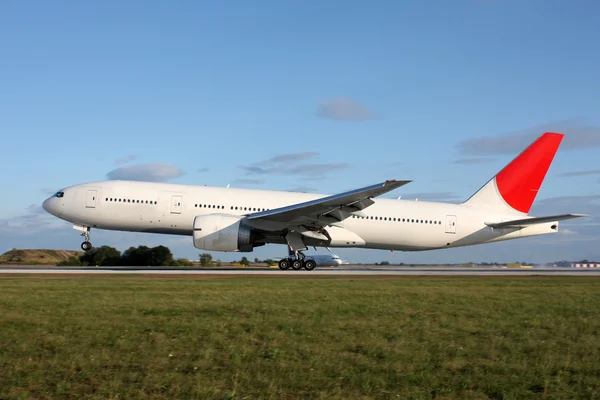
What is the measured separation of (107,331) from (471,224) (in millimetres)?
27142

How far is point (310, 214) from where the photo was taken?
2823cm

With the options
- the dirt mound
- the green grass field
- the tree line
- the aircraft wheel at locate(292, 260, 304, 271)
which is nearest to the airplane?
the aircraft wheel at locate(292, 260, 304, 271)

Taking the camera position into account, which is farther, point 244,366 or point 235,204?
point 235,204

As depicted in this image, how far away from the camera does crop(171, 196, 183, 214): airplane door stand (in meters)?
29.9

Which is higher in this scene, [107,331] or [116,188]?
[116,188]

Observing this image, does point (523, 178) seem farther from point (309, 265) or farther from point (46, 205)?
point (46, 205)

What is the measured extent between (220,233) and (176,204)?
3.59m

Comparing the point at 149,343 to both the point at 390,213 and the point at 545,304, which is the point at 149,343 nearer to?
the point at 545,304

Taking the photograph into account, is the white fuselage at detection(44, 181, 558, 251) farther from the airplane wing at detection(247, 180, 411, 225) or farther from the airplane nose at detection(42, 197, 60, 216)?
the airplane wing at detection(247, 180, 411, 225)

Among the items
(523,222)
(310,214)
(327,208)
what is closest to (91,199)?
(310,214)

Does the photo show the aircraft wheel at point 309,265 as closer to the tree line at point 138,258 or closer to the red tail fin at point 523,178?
the red tail fin at point 523,178

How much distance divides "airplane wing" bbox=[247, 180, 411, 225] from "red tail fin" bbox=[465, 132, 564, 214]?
1010cm

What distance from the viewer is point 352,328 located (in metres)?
9.55

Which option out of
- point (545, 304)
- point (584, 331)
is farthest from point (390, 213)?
point (584, 331)
